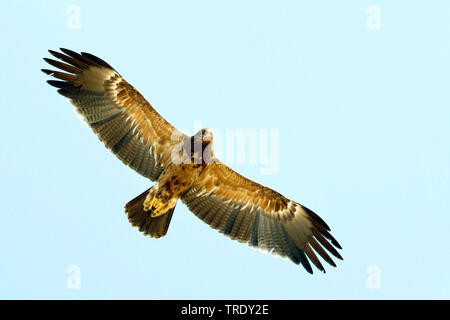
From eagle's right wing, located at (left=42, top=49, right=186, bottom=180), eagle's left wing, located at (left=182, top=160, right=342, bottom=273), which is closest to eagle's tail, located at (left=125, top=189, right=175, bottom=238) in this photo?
eagle's right wing, located at (left=42, top=49, right=186, bottom=180)

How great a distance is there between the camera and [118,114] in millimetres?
14766

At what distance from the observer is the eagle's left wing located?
14906 mm

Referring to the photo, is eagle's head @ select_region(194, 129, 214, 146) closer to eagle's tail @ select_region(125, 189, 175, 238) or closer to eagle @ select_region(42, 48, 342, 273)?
eagle @ select_region(42, 48, 342, 273)

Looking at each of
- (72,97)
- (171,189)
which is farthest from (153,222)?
(72,97)

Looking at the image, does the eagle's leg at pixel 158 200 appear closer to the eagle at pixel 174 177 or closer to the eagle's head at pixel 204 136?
the eagle at pixel 174 177

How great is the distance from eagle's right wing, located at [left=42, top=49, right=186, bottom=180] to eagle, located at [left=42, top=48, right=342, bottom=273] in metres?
0.02

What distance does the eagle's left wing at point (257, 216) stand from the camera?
1491cm

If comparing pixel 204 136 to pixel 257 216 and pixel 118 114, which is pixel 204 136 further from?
pixel 257 216

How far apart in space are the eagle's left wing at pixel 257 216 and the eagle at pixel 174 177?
0.05 ft

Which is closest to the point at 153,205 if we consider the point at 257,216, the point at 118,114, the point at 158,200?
the point at 158,200

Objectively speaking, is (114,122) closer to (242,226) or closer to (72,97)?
(72,97)

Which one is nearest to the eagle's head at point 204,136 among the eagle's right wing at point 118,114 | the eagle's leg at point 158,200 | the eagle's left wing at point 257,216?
the eagle's right wing at point 118,114

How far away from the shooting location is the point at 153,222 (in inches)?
572

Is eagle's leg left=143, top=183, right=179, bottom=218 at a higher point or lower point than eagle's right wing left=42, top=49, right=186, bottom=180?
lower
